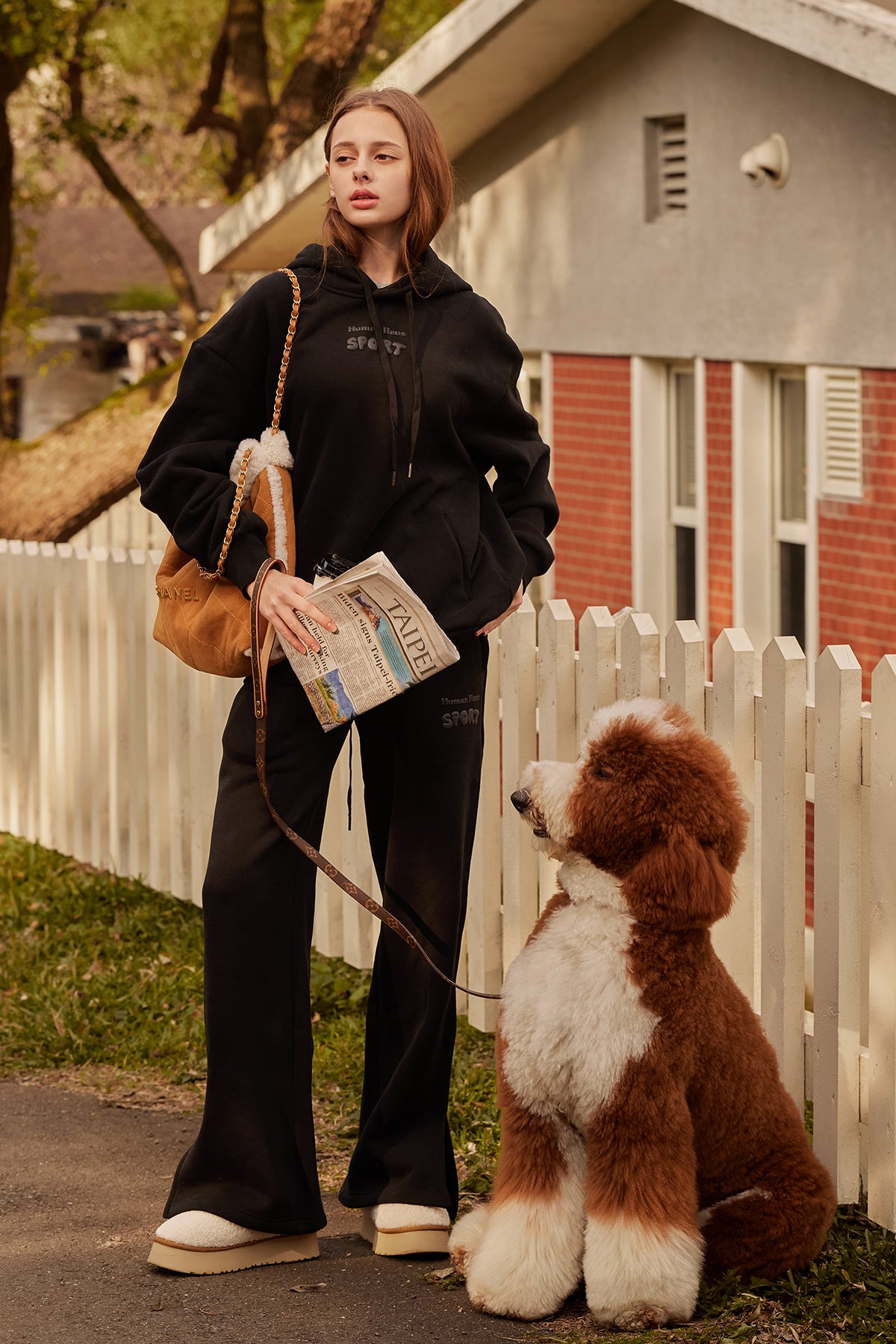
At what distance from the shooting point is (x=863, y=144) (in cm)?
753

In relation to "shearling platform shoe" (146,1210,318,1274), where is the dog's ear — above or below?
above

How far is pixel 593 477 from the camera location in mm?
10047

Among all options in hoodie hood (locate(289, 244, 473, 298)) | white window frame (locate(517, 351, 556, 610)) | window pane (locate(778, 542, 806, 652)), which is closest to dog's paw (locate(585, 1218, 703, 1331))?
hoodie hood (locate(289, 244, 473, 298))

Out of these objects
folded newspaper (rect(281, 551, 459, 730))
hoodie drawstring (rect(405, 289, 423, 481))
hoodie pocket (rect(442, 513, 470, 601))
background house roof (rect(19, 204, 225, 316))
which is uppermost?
background house roof (rect(19, 204, 225, 316))

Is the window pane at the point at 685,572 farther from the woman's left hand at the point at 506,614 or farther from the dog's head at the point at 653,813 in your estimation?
the dog's head at the point at 653,813

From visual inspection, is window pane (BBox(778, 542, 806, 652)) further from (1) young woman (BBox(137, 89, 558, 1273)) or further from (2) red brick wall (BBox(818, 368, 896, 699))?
(1) young woman (BBox(137, 89, 558, 1273))

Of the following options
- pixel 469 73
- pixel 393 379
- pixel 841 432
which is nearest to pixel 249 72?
pixel 469 73

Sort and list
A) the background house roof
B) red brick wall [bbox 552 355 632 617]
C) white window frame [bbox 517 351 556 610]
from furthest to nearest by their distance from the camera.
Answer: the background house roof, white window frame [bbox 517 351 556 610], red brick wall [bbox 552 355 632 617]

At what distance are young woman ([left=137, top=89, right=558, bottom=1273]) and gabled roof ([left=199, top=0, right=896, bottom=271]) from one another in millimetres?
3624

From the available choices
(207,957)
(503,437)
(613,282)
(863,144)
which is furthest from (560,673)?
(613,282)

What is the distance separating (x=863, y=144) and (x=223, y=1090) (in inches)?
221

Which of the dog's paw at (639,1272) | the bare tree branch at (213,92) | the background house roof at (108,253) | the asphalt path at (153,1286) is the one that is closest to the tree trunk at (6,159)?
the bare tree branch at (213,92)

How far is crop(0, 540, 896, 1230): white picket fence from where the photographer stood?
3.91 m

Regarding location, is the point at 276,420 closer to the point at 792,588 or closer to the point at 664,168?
the point at 792,588
